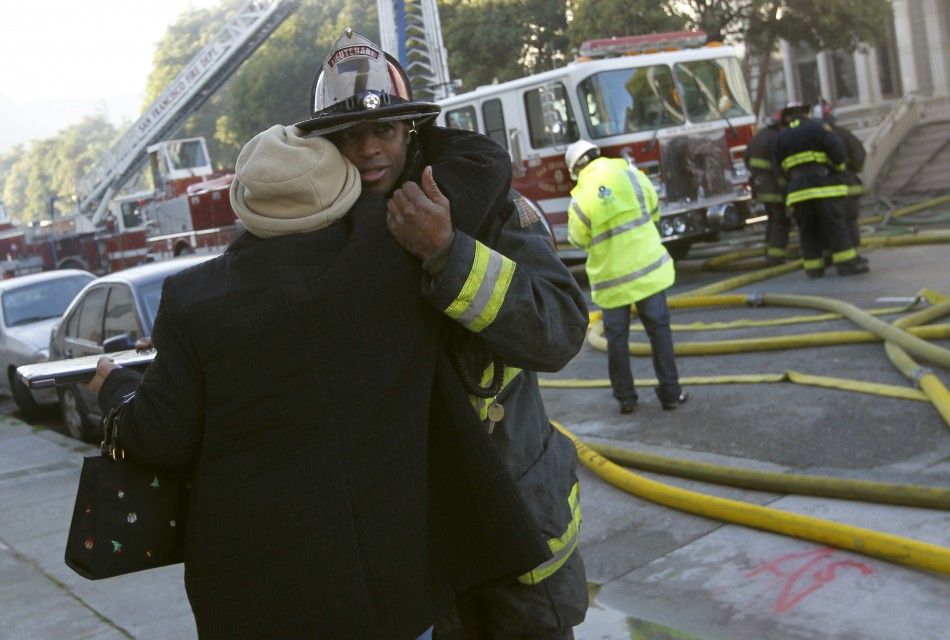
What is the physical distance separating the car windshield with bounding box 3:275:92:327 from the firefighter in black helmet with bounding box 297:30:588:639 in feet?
36.5

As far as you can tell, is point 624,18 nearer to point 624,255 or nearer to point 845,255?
point 845,255

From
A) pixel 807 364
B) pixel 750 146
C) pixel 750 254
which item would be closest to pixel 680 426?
pixel 807 364

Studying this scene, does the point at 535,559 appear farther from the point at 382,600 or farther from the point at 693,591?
the point at 693,591

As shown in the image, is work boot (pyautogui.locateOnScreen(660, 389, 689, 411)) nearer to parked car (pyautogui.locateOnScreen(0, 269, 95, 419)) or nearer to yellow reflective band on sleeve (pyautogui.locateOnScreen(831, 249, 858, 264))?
yellow reflective band on sleeve (pyautogui.locateOnScreen(831, 249, 858, 264))

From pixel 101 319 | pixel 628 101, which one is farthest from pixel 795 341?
pixel 628 101

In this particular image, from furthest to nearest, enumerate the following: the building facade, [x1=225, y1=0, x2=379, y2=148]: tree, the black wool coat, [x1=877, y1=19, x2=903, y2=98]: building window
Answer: [x1=225, y1=0, x2=379, y2=148]: tree < [x1=877, y1=19, x2=903, y2=98]: building window < the building facade < the black wool coat

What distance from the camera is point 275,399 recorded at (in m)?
2.11

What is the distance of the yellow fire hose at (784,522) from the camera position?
4312 millimetres

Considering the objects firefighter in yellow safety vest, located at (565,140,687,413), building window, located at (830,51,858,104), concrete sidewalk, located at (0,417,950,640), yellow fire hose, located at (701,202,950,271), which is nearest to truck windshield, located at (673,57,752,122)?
yellow fire hose, located at (701,202,950,271)

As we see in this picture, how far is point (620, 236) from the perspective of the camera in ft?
24.3

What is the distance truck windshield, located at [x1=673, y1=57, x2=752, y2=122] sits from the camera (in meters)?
14.7

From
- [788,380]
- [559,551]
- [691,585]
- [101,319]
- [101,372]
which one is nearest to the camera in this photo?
[559,551]

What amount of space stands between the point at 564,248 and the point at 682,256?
1.53m

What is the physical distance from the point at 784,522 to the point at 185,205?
60.4ft
